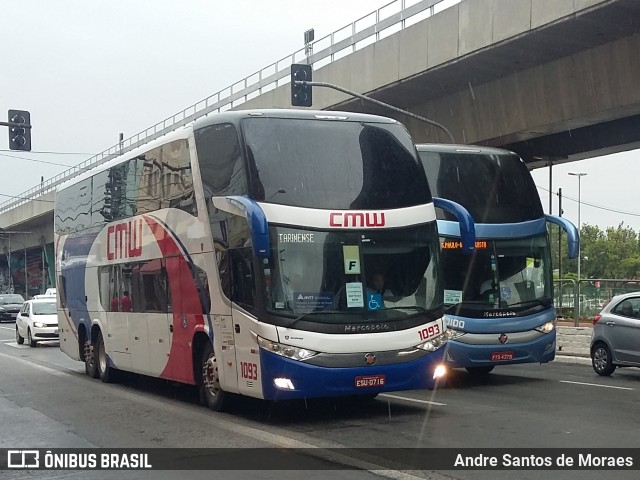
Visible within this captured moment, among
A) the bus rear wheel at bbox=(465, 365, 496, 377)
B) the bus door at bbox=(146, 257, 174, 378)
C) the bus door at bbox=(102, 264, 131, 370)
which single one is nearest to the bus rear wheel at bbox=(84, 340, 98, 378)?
the bus door at bbox=(102, 264, 131, 370)

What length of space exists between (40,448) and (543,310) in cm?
914

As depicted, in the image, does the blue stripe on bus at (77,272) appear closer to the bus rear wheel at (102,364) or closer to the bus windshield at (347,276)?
the bus rear wheel at (102,364)

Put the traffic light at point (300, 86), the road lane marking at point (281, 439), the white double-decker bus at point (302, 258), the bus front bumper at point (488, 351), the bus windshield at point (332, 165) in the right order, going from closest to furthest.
→ the road lane marking at point (281, 439) < the white double-decker bus at point (302, 258) < the bus windshield at point (332, 165) < the bus front bumper at point (488, 351) < the traffic light at point (300, 86)

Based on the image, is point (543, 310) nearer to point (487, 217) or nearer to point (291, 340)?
point (487, 217)

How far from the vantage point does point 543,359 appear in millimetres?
15500

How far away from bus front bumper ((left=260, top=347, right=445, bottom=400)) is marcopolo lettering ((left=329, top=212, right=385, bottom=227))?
1.62 meters

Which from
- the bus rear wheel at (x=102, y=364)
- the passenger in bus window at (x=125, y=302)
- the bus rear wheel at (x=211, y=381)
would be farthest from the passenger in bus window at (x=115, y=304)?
the bus rear wheel at (x=211, y=381)

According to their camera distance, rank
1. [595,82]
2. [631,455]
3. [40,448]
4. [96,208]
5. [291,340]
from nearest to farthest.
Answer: [631,455], [40,448], [291,340], [96,208], [595,82]

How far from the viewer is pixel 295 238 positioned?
10.8 meters

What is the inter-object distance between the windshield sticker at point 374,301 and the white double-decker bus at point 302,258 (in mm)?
14

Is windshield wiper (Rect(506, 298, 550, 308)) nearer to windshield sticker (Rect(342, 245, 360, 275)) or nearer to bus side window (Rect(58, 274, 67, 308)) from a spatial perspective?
windshield sticker (Rect(342, 245, 360, 275))

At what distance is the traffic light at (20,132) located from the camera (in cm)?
2741

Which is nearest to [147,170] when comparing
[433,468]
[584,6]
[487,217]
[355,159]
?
[355,159]

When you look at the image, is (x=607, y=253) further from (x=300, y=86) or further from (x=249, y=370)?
(x=249, y=370)
